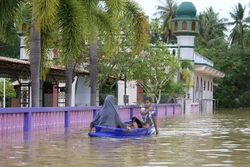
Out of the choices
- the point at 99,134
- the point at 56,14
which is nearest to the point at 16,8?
the point at 56,14

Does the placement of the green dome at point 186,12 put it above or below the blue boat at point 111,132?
above

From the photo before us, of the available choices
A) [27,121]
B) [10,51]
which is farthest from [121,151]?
[10,51]

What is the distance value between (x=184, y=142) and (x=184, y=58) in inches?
1394

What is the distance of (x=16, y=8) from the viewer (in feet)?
80.9

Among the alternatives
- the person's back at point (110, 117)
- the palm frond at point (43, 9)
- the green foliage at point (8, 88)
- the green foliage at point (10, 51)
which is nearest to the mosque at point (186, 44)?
the green foliage at point (8, 88)

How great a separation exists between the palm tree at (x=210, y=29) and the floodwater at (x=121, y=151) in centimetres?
6293

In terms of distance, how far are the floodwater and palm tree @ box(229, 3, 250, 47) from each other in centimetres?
6272

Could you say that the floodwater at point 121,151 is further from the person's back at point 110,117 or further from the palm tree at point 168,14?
the palm tree at point 168,14

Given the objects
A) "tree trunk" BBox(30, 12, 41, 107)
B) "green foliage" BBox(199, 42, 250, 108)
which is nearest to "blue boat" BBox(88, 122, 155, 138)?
"tree trunk" BBox(30, 12, 41, 107)

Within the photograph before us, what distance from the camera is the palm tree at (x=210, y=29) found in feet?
275

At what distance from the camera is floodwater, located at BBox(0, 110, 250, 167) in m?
13.2

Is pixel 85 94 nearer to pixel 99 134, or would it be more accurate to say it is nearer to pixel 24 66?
pixel 24 66

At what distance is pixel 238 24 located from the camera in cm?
8419

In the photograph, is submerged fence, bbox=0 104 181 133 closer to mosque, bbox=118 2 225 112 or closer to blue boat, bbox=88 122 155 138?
blue boat, bbox=88 122 155 138
